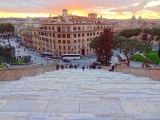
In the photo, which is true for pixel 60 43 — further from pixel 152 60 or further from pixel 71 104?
pixel 71 104

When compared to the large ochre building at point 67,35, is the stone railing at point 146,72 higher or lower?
lower

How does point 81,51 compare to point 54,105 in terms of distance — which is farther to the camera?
point 81,51

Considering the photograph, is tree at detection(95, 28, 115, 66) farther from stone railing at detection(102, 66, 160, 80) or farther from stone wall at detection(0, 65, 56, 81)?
stone wall at detection(0, 65, 56, 81)

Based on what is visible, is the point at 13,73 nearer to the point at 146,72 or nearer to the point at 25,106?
the point at 25,106

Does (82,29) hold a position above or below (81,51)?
above

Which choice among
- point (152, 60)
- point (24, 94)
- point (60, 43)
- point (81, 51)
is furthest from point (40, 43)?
point (24, 94)

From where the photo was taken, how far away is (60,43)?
54938 mm

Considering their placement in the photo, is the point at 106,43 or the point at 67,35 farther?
the point at 67,35

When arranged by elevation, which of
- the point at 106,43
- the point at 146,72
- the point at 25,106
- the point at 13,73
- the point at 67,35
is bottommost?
the point at 146,72

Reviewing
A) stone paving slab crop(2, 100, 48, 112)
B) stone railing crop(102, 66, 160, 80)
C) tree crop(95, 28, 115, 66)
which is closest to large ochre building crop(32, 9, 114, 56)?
tree crop(95, 28, 115, 66)

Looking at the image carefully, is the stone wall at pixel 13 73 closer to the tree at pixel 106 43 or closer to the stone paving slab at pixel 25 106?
the stone paving slab at pixel 25 106

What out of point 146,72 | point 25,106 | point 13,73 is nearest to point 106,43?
point 146,72

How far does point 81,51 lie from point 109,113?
2053 inches

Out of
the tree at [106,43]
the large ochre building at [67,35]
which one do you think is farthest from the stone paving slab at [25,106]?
the large ochre building at [67,35]
